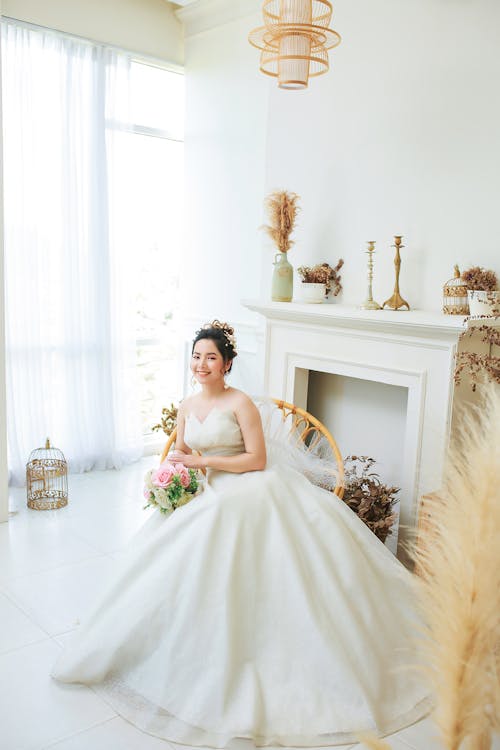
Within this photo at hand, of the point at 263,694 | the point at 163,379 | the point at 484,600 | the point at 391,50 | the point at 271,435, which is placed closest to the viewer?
the point at 484,600

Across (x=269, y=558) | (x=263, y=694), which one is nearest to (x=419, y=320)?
(x=269, y=558)

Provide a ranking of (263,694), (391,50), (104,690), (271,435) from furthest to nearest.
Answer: (391,50) < (271,435) < (104,690) < (263,694)

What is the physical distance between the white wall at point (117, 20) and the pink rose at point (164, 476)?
348 centimetres

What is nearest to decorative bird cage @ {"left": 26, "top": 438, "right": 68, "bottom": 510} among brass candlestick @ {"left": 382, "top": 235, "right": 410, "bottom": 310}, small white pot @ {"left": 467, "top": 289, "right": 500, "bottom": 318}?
brass candlestick @ {"left": 382, "top": 235, "right": 410, "bottom": 310}

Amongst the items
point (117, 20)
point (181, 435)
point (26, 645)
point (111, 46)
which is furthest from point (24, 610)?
point (117, 20)

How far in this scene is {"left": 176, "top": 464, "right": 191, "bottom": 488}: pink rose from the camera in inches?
110

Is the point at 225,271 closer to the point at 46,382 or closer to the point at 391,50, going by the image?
the point at 46,382

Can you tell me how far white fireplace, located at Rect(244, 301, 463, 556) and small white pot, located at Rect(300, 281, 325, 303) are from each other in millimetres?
135

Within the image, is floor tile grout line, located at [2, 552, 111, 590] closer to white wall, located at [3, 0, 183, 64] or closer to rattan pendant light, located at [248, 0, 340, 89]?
rattan pendant light, located at [248, 0, 340, 89]

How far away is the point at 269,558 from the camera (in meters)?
2.56

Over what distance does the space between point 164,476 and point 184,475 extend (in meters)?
0.08

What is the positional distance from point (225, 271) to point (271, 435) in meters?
2.42

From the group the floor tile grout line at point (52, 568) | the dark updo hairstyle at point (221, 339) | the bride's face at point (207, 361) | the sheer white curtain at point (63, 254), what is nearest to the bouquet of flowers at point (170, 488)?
the bride's face at point (207, 361)

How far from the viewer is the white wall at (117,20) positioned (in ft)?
15.2
